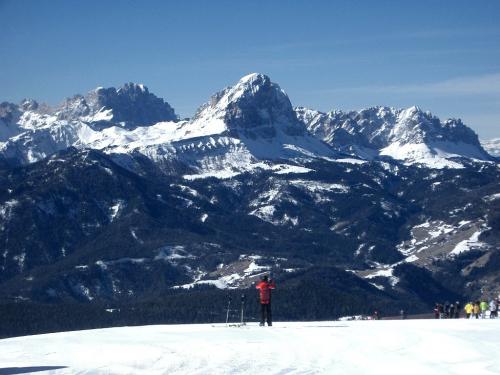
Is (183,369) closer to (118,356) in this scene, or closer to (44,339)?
(118,356)

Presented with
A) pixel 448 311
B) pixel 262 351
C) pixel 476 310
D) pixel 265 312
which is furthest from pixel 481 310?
pixel 262 351

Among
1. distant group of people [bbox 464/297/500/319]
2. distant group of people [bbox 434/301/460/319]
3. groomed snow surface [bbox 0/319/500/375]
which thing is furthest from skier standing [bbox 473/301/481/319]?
groomed snow surface [bbox 0/319/500/375]

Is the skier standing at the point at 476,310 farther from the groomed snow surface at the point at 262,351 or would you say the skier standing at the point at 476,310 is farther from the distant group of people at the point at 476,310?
the groomed snow surface at the point at 262,351

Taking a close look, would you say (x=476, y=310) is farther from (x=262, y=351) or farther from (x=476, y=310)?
(x=262, y=351)

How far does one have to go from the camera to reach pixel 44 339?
4356 centimetres

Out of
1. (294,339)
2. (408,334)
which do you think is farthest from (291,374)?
(408,334)

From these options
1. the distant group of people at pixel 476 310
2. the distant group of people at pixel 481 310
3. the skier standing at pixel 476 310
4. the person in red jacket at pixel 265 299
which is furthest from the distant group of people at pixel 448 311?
the person in red jacket at pixel 265 299

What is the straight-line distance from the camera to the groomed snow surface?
34.7 meters

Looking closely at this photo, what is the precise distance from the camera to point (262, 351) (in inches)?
1511

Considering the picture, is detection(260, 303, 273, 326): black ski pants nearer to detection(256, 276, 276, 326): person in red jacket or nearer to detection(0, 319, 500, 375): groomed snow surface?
detection(256, 276, 276, 326): person in red jacket

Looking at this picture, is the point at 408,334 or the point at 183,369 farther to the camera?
the point at 408,334

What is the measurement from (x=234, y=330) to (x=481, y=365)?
14.2 m

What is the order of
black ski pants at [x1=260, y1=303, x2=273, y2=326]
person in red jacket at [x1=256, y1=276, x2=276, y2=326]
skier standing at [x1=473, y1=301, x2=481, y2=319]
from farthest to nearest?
skier standing at [x1=473, y1=301, x2=481, y2=319]
person in red jacket at [x1=256, y1=276, x2=276, y2=326]
black ski pants at [x1=260, y1=303, x2=273, y2=326]

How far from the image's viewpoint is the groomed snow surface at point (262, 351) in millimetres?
34688
